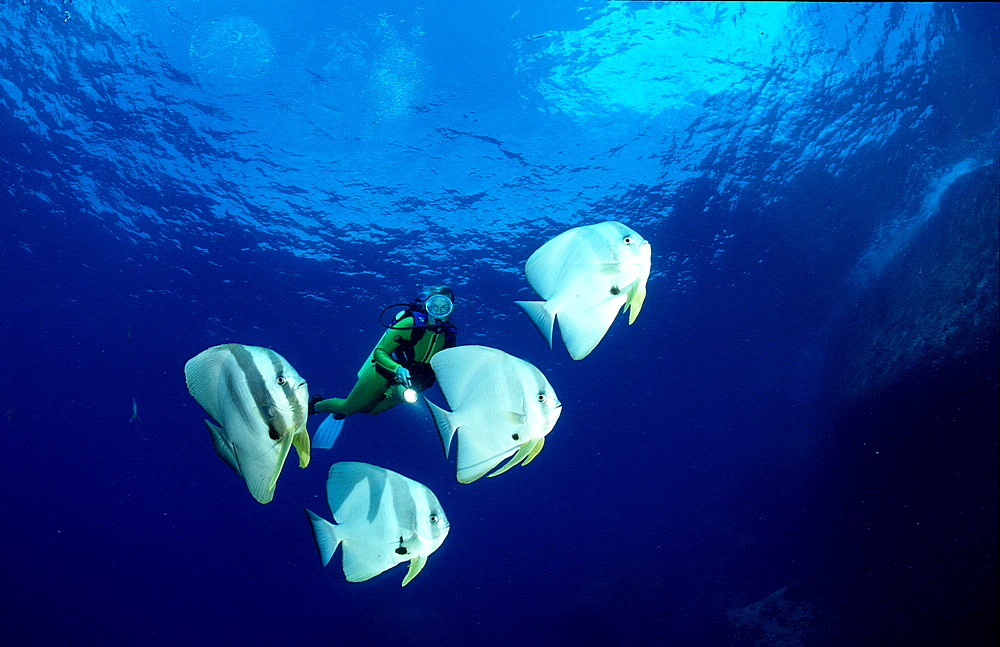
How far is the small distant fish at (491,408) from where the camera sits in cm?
302

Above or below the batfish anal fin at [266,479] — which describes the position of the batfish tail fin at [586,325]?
above

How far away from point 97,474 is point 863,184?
134 feet

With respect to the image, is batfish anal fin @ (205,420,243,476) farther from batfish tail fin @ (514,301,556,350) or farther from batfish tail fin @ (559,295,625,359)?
batfish tail fin @ (559,295,625,359)

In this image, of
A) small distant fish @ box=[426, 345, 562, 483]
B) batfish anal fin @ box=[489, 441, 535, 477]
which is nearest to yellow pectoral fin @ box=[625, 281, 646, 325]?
small distant fish @ box=[426, 345, 562, 483]

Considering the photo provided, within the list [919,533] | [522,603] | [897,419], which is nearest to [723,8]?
[897,419]

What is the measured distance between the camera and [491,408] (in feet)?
10.2

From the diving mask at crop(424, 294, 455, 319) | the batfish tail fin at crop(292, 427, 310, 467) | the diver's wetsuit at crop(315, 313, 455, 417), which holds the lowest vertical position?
the batfish tail fin at crop(292, 427, 310, 467)

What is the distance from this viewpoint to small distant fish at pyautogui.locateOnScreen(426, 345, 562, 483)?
3.02 metres

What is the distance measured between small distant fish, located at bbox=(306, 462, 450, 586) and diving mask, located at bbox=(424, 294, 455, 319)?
2.63 m

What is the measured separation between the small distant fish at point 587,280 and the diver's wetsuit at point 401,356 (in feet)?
10.1

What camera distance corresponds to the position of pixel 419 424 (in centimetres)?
2425

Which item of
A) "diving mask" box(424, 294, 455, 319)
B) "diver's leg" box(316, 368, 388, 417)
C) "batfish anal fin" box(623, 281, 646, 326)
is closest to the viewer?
"batfish anal fin" box(623, 281, 646, 326)

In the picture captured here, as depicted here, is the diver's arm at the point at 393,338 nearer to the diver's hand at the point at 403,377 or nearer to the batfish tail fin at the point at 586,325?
the diver's hand at the point at 403,377

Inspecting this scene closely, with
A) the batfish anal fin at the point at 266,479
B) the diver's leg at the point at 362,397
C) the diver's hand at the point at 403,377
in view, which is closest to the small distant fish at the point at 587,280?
the batfish anal fin at the point at 266,479
